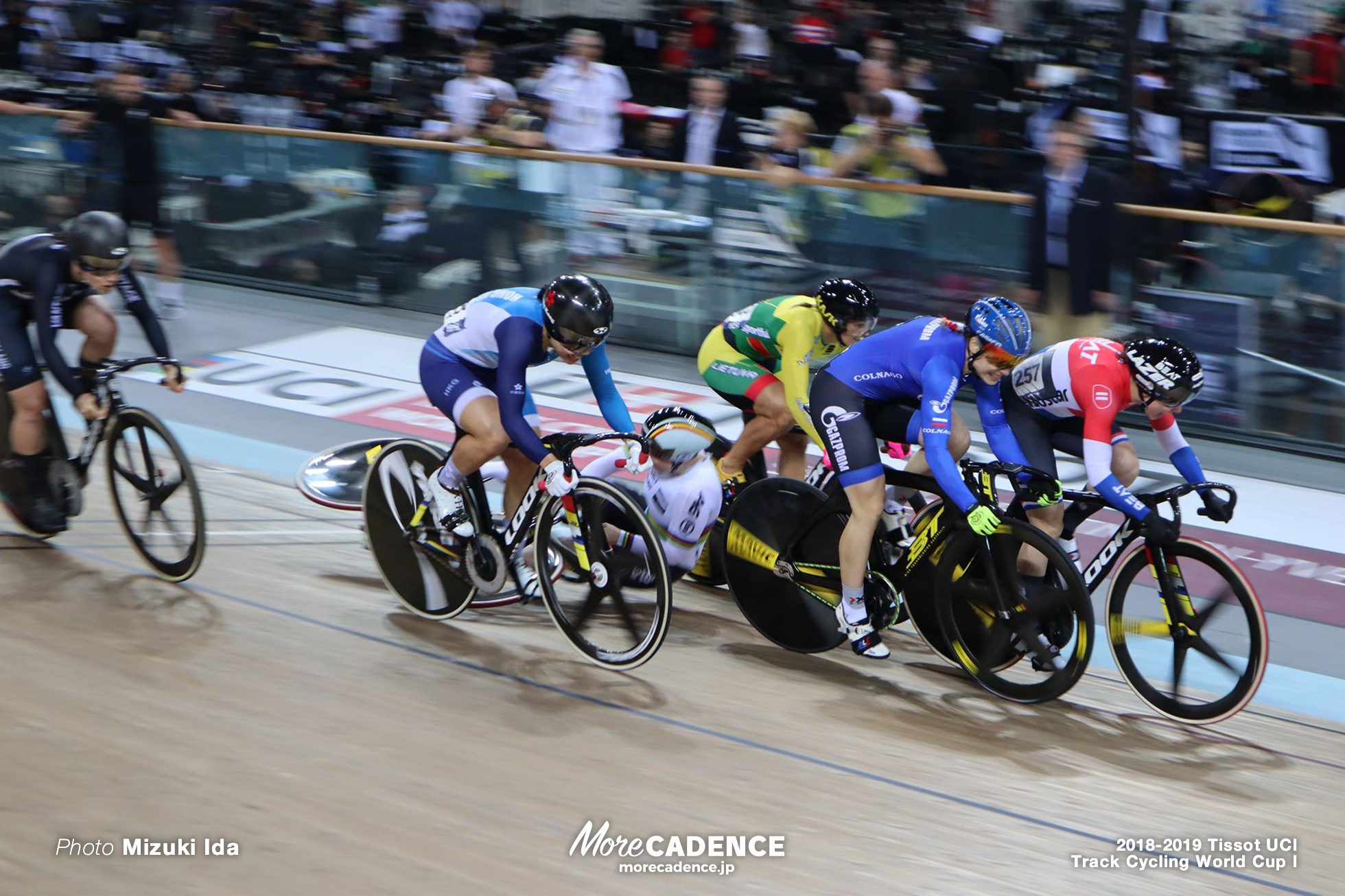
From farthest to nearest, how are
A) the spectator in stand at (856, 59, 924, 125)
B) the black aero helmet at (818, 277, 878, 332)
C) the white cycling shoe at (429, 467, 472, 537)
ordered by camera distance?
the spectator in stand at (856, 59, 924, 125), the black aero helmet at (818, 277, 878, 332), the white cycling shoe at (429, 467, 472, 537)

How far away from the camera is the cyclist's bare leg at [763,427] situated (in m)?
5.35

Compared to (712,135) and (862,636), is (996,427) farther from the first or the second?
(712,135)

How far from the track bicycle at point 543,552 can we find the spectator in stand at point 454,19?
29.3 ft

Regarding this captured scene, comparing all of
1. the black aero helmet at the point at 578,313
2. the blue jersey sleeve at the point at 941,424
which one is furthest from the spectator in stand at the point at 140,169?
the blue jersey sleeve at the point at 941,424

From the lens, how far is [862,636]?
14.4ft

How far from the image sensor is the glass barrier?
684cm

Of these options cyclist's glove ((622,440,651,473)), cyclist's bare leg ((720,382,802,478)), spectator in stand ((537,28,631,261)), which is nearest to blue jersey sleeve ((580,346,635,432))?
cyclist's glove ((622,440,651,473))

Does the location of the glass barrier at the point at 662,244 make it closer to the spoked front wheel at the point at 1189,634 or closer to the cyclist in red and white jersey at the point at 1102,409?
the cyclist in red and white jersey at the point at 1102,409

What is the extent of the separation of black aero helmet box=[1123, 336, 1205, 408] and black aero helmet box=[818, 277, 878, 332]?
3.46 feet

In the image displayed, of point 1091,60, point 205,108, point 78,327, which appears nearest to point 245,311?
point 205,108

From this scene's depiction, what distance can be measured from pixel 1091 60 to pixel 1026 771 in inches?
294

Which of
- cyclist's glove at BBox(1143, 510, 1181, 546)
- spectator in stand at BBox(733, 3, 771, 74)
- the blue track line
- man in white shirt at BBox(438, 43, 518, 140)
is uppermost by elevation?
spectator in stand at BBox(733, 3, 771, 74)

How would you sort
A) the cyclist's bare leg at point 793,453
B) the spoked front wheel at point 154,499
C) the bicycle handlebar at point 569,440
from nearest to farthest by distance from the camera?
the bicycle handlebar at point 569,440 < the spoked front wheel at point 154,499 < the cyclist's bare leg at point 793,453

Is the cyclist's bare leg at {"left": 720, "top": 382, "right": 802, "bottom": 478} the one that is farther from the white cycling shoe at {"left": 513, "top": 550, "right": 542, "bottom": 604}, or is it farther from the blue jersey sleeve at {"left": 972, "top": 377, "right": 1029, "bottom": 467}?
the white cycling shoe at {"left": 513, "top": 550, "right": 542, "bottom": 604}
